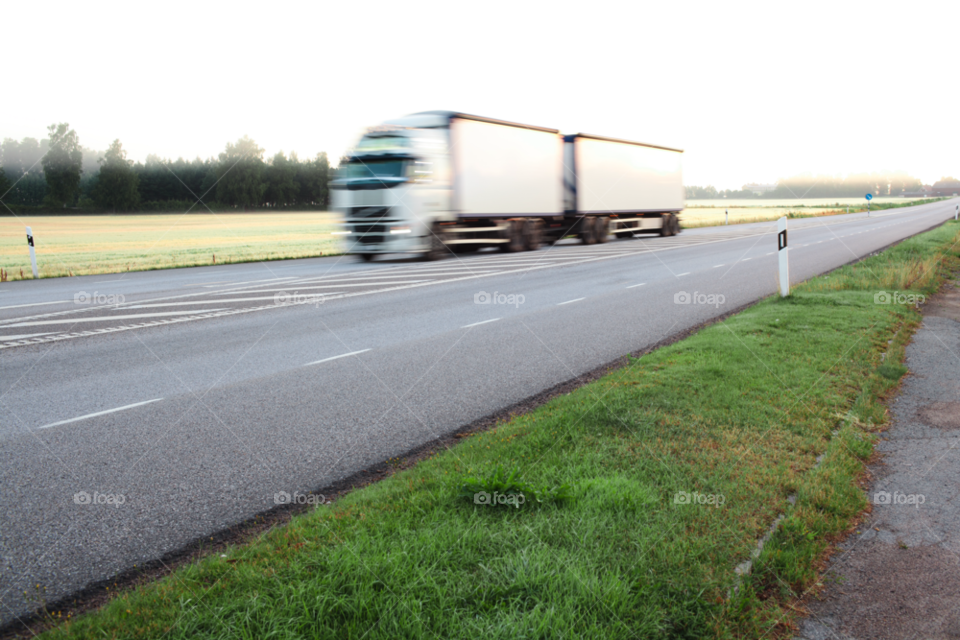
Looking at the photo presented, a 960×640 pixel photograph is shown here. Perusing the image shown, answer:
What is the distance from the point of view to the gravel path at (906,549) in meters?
2.50

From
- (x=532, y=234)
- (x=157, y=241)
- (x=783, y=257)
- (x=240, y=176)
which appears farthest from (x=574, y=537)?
(x=240, y=176)

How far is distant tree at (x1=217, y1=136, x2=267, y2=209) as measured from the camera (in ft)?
271

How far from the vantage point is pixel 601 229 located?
Answer: 28.0m

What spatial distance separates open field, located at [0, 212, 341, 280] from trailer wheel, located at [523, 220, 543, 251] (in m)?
6.75

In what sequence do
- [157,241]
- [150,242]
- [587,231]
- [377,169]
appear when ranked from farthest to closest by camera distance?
1. [157,241]
2. [150,242]
3. [587,231]
4. [377,169]

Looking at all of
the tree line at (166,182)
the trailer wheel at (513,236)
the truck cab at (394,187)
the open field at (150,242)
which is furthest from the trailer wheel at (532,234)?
the tree line at (166,182)

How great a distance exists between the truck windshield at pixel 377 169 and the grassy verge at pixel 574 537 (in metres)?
14.3

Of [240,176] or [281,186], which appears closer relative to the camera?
[240,176]

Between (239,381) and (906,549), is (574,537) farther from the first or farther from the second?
(239,381)

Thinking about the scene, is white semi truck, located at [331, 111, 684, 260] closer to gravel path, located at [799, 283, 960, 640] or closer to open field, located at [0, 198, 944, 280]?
open field, located at [0, 198, 944, 280]

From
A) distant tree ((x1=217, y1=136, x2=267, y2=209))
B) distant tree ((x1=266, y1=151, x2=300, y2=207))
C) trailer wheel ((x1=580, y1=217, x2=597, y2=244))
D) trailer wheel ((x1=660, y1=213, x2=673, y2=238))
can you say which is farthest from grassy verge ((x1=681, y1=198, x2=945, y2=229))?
distant tree ((x1=217, y1=136, x2=267, y2=209))

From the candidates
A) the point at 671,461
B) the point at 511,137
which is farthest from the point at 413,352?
the point at 511,137

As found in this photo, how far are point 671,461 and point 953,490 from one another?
1541mm

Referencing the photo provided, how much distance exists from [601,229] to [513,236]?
6504 millimetres
